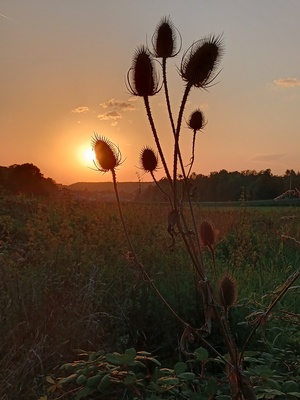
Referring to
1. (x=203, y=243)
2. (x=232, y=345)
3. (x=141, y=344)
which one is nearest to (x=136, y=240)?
(x=141, y=344)

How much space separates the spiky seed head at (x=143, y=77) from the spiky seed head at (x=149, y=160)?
344 millimetres

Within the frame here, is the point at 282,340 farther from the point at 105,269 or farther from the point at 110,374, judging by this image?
the point at 110,374

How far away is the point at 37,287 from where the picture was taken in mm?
4203

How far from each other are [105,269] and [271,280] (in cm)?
164

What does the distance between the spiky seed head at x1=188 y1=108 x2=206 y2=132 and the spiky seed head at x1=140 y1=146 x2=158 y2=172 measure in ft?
0.63

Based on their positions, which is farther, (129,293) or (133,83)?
(129,293)

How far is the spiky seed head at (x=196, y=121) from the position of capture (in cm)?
240

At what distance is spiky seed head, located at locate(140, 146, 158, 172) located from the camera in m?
2.41

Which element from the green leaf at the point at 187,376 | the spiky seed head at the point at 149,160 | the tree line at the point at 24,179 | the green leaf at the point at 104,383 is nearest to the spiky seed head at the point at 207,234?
the spiky seed head at the point at 149,160

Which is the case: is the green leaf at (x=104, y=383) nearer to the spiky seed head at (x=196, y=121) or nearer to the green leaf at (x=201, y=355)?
the green leaf at (x=201, y=355)

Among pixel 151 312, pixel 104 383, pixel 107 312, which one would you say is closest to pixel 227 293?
pixel 104 383

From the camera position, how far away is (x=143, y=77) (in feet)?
6.83

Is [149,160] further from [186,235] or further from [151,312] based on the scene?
[151,312]

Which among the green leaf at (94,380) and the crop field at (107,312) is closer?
the green leaf at (94,380)
